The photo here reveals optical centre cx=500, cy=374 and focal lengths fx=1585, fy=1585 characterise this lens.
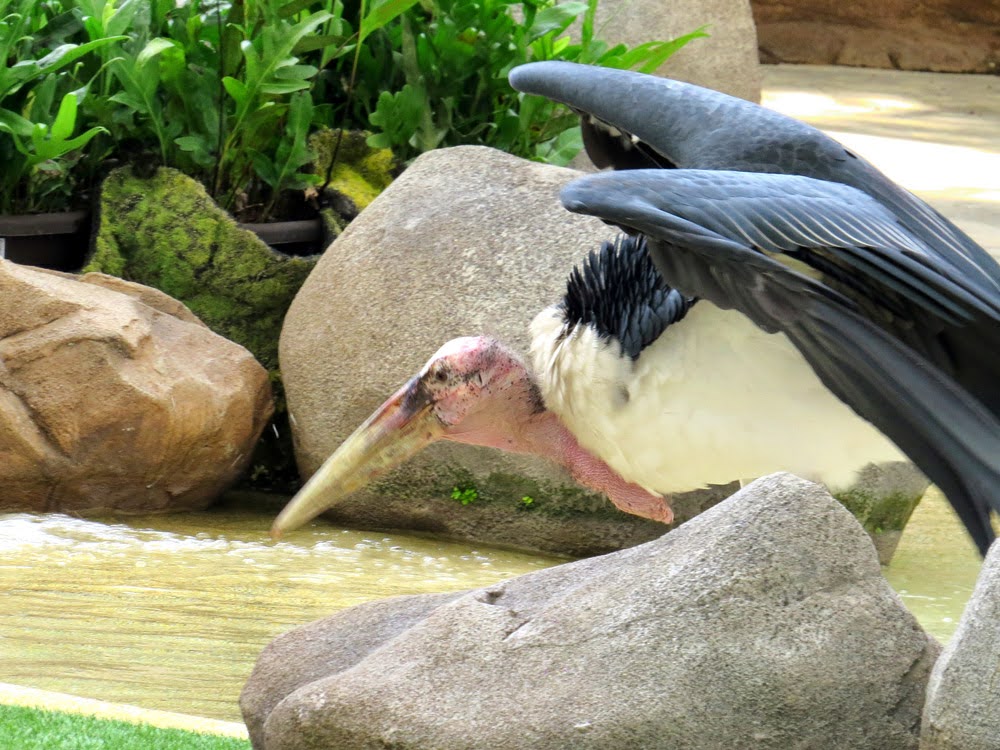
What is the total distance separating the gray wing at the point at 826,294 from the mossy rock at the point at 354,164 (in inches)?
133

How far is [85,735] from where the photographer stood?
2.53 metres

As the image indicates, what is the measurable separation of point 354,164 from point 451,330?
163cm

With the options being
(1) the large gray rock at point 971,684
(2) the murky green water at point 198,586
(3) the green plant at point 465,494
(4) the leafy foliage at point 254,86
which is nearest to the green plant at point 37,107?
(4) the leafy foliage at point 254,86

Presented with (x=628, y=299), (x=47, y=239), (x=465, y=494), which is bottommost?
(x=465, y=494)

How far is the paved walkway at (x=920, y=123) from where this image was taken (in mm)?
8641

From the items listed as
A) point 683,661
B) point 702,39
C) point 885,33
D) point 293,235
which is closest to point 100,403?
point 293,235

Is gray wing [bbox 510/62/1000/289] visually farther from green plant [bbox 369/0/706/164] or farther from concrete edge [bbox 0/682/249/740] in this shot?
green plant [bbox 369/0/706/164]

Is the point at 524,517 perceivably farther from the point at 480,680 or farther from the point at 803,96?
the point at 803,96

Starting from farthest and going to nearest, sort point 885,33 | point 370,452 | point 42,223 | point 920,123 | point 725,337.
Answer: point 885,33 < point 920,123 < point 42,223 < point 370,452 < point 725,337

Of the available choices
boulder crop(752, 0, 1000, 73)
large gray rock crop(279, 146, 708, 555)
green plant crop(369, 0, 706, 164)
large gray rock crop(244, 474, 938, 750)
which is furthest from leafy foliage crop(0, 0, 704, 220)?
boulder crop(752, 0, 1000, 73)

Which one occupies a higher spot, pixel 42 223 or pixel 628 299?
pixel 628 299

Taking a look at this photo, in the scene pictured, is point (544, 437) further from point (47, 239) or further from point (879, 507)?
point (47, 239)

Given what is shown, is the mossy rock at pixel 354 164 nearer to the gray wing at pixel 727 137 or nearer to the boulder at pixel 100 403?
the boulder at pixel 100 403

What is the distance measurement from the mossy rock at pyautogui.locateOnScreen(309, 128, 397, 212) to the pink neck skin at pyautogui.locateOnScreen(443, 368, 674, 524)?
2.44 metres
